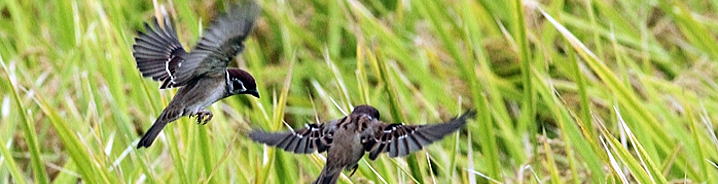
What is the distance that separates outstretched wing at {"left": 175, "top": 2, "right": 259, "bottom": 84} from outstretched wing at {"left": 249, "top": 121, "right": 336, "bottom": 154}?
0.33 ft

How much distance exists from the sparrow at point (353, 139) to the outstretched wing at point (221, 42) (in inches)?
3.9

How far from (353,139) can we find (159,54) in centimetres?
21

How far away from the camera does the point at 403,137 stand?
1.17m

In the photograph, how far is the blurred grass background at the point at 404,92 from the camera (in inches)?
72.7

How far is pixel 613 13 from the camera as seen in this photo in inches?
116

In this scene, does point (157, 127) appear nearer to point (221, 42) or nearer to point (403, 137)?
point (221, 42)

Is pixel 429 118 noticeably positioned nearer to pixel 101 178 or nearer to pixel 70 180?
pixel 70 180

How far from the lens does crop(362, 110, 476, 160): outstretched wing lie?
1.11 metres

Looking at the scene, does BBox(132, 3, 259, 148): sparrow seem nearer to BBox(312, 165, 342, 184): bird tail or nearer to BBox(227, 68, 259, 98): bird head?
BBox(227, 68, 259, 98): bird head

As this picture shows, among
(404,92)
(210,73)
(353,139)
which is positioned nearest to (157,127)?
(210,73)

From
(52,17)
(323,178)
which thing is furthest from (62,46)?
(323,178)

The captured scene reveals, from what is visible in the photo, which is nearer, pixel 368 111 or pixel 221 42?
pixel 221 42

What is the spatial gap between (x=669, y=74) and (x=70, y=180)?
1.54 m

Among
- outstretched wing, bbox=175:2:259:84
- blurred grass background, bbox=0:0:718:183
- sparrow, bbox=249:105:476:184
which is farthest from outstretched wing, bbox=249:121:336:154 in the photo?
blurred grass background, bbox=0:0:718:183
